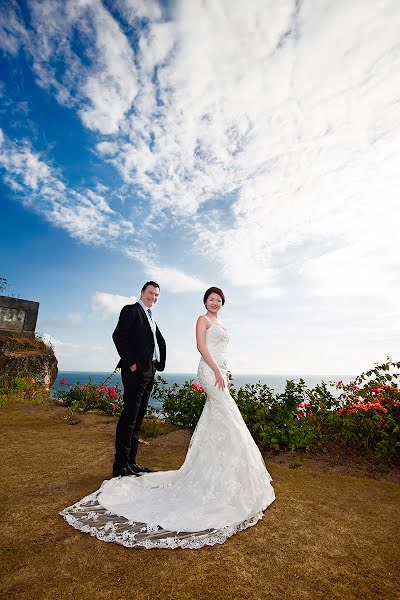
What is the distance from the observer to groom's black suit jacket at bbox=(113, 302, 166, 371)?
505 centimetres

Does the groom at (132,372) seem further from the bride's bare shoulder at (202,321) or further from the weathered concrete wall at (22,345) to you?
the weathered concrete wall at (22,345)

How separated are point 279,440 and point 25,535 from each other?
4.44m

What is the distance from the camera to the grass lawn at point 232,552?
8.20 ft

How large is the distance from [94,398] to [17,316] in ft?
20.9


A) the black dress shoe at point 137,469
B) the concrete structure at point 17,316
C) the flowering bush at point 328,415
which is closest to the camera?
the black dress shoe at point 137,469

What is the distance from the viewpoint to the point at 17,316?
13805mm

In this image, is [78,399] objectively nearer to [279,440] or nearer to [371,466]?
[279,440]

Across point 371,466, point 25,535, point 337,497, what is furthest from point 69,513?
point 371,466

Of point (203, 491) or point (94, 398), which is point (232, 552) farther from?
point (94, 398)

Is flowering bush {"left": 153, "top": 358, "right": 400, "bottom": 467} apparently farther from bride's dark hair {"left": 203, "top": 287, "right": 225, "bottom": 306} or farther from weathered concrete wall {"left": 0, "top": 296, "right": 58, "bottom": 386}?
weathered concrete wall {"left": 0, "top": 296, "right": 58, "bottom": 386}

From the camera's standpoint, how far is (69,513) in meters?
3.62

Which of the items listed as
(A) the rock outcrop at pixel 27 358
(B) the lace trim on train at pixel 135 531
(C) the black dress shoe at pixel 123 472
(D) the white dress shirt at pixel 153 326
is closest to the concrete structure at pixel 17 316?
(A) the rock outcrop at pixel 27 358

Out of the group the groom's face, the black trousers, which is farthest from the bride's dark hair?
the black trousers

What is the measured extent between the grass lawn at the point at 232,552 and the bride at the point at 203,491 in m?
0.16
